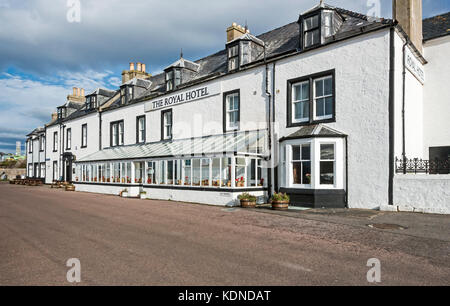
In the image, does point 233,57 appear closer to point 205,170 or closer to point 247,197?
point 205,170

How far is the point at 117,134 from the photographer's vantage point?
2858 cm

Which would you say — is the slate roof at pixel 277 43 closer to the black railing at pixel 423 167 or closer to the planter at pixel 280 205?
the black railing at pixel 423 167

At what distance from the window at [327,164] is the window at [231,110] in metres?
5.93

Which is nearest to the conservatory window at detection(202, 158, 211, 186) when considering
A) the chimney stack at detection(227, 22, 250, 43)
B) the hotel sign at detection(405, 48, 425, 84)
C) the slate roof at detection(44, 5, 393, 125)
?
the slate roof at detection(44, 5, 393, 125)

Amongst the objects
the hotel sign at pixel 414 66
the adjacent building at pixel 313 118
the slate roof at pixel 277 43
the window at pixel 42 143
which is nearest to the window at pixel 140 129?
the slate roof at pixel 277 43

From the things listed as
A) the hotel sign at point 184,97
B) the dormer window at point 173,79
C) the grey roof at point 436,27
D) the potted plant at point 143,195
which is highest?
the grey roof at point 436,27

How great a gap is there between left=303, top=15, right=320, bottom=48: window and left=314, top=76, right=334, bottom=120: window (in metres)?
1.94

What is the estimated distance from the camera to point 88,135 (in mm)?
32188

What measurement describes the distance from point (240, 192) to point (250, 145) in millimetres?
2637

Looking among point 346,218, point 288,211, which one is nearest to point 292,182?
point 288,211

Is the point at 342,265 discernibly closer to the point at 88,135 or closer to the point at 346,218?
the point at 346,218

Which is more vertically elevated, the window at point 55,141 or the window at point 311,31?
the window at point 311,31

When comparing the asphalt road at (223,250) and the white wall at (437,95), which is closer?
the asphalt road at (223,250)

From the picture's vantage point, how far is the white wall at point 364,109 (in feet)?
42.3
